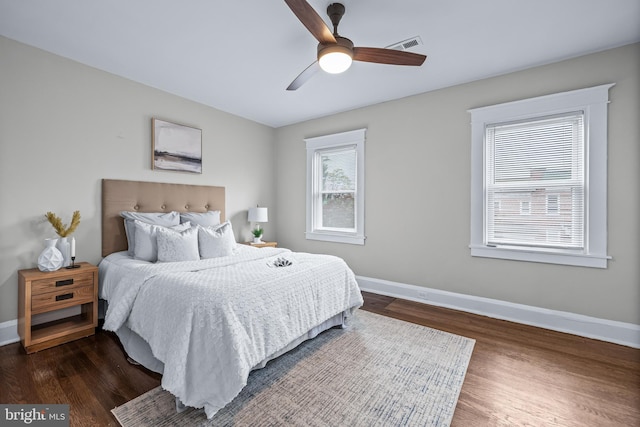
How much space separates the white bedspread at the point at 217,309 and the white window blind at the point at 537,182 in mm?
1915

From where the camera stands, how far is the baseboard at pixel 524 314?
101 inches

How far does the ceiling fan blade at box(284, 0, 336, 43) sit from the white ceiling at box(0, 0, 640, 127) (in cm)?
35

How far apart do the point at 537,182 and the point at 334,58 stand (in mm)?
2464

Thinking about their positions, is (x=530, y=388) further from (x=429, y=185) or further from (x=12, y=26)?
(x=12, y=26)

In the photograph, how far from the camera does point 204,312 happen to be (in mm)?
1688

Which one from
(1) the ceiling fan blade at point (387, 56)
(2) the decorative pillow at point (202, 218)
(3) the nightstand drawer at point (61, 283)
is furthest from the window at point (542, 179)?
(3) the nightstand drawer at point (61, 283)

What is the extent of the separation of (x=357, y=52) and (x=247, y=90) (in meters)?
1.89

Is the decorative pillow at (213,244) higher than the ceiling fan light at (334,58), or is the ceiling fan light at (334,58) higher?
the ceiling fan light at (334,58)

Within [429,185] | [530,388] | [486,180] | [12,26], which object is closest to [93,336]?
[12,26]

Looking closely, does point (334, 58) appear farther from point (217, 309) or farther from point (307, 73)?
Result: point (217, 309)

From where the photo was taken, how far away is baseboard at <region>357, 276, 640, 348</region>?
8.39 ft

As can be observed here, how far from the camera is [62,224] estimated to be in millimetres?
2693

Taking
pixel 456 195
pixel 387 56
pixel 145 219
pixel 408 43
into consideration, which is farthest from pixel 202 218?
pixel 456 195

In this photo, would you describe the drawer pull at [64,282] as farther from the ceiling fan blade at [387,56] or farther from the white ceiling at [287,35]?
the ceiling fan blade at [387,56]
